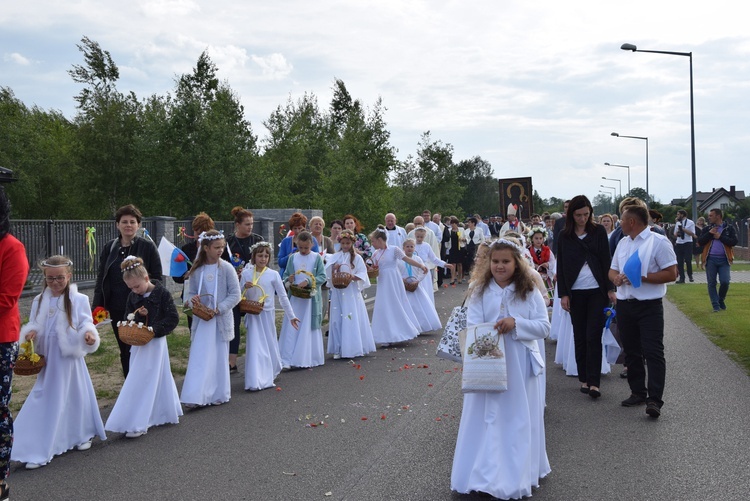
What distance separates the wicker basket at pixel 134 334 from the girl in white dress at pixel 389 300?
19.5 ft

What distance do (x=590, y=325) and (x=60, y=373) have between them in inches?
205

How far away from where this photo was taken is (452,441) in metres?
6.67

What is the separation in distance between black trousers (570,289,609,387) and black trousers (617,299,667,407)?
332mm

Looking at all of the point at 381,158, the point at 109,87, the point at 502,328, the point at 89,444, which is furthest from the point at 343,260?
the point at 109,87

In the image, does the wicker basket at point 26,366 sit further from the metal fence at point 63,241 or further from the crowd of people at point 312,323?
the metal fence at point 63,241

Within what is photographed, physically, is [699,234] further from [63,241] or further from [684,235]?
[63,241]

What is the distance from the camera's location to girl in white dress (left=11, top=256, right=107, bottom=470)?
21.2ft

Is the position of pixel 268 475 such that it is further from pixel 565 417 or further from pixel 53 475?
pixel 565 417

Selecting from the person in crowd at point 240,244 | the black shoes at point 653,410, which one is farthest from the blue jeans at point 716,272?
the person in crowd at point 240,244

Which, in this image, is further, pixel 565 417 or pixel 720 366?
pixel 720 366

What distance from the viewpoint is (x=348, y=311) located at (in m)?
11.6

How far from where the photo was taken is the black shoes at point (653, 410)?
7288 millimetres

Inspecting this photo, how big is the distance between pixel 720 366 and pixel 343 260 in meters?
5.37

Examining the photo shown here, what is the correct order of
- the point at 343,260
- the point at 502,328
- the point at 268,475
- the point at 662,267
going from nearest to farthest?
1. the point at 502,328
2. the point at 268,475
3. the point at 662,267
4. the point at 343,260
